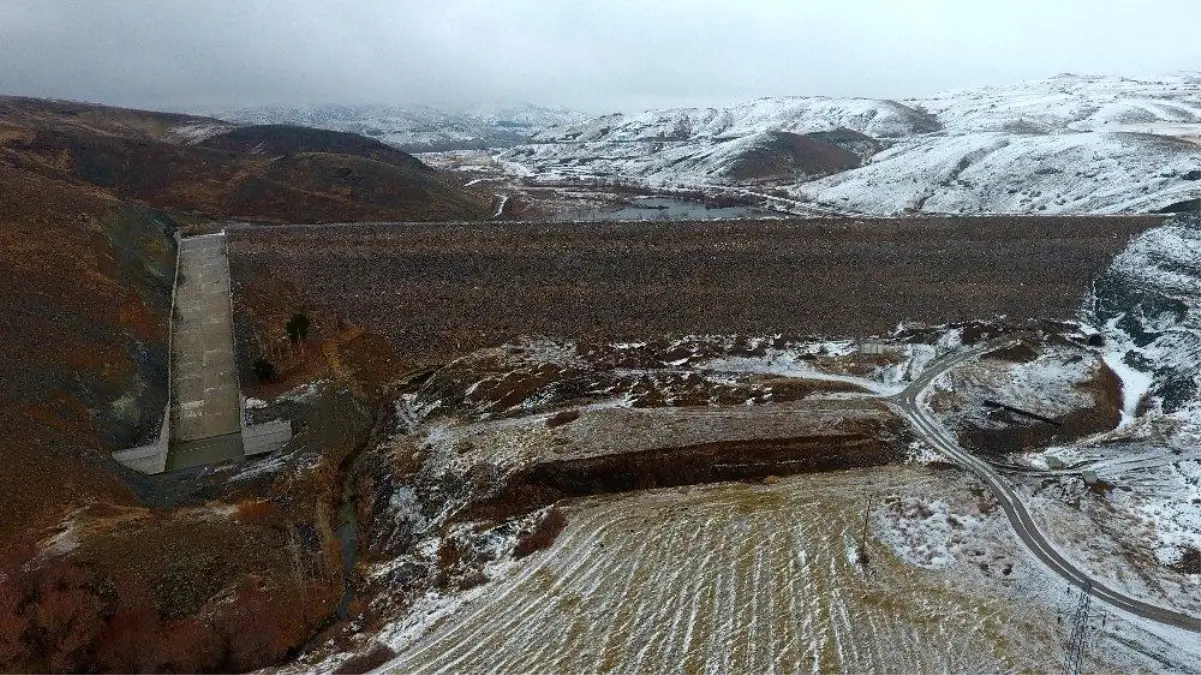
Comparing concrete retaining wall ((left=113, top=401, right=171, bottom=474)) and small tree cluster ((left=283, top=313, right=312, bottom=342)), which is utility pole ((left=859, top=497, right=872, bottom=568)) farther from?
small tree cluster ((left=283, top=313, right=312, bottom=342))

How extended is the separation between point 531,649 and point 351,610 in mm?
5910

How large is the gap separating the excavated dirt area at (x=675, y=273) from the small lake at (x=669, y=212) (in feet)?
88.8

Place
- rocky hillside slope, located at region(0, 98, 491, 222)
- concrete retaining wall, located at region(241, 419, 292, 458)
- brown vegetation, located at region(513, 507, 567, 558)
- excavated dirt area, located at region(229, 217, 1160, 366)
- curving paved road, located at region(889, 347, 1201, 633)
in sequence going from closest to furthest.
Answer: curving paved road, located at region(889, 347, 1201, 633) → brown vegetation, located at region(513, 507, 567, 558) → concrete retaining wall, located at region(241, 419, 292, 458) → excavated dirt area, located at region(229, 217, 1160, 366) → rocky hillside slope, located at region(0, 98, 491, 222)

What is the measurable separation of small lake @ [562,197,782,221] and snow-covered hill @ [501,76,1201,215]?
40.0 feet

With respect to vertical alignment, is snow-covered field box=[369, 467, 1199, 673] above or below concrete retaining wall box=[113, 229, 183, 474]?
below

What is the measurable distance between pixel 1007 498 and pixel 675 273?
2480 cm

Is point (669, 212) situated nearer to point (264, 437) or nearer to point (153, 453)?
point (264, 437)

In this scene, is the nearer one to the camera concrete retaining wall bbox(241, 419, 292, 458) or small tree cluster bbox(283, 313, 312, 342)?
concrete retaining wall bbox(241, 419, 292, 458)

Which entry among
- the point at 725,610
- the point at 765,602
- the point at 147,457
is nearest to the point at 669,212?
the point at 147,457

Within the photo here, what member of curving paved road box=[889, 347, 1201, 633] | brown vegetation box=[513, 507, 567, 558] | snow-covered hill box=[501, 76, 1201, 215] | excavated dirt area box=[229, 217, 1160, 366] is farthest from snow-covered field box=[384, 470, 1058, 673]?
snow-covered hill box=[501, 76, 1201, 215]

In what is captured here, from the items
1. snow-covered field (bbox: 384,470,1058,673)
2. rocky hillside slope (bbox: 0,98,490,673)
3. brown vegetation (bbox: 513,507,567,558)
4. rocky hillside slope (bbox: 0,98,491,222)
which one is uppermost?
rocky hillside slope (bbox: 0,98,491,222)

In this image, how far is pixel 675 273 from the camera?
150 ft

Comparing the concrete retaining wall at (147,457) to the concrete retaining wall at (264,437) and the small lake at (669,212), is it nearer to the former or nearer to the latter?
the concrete retaining wall at (264,437)

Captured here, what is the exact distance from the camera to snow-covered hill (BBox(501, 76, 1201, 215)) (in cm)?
7038
